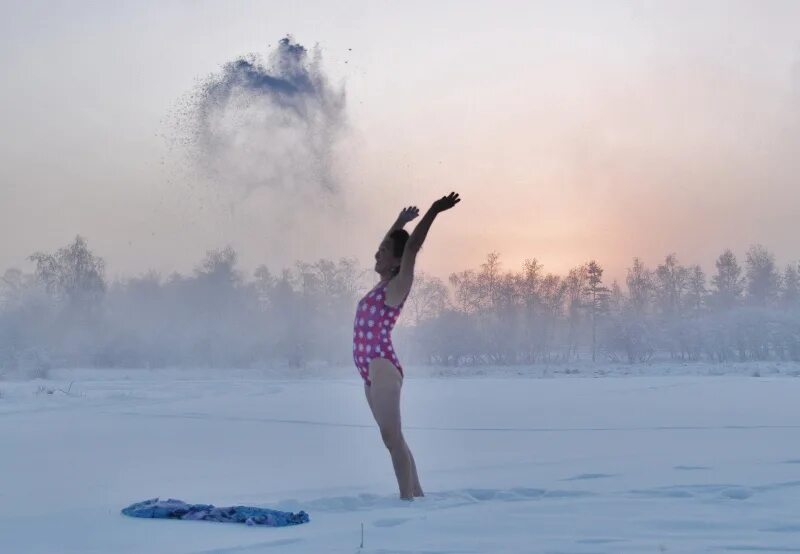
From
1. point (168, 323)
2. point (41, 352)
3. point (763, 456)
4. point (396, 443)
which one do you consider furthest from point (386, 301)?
point (168, 323)

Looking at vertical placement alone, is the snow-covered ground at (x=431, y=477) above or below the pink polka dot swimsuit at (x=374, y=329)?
below

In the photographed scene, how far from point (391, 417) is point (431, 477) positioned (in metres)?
1.25

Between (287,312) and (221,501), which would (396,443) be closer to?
(221,501)

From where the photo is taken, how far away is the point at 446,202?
4.87 m

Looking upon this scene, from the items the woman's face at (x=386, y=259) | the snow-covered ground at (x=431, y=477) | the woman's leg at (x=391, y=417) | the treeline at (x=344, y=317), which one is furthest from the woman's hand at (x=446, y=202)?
the treeline at (x=344, y=317)

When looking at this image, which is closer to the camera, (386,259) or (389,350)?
(389,350)

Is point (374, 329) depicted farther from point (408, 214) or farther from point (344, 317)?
point (344, 317)

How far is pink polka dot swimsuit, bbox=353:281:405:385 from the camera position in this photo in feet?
16.3

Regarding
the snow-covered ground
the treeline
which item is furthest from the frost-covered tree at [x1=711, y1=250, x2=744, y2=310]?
the snow-covered ground

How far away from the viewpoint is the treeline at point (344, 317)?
59938mm

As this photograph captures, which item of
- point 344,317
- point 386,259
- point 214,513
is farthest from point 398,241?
point 344,317

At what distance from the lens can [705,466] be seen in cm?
594

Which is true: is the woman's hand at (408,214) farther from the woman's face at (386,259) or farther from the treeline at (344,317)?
the treeline at (344,317)

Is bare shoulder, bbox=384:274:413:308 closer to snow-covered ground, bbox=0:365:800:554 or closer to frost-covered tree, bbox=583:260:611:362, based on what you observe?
snow-covered ground, bbox=0:365:800:554
